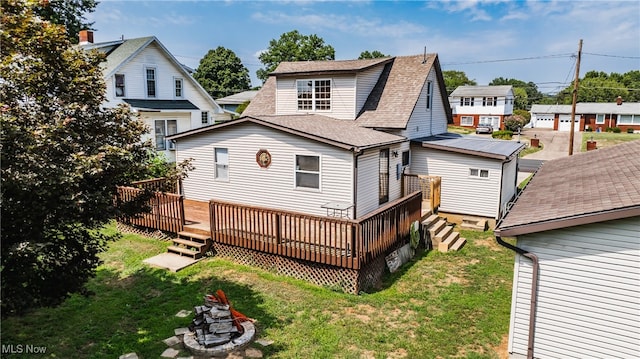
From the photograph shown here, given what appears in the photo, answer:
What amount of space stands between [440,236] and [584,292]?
261 inches

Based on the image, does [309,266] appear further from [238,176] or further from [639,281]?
[639,281]

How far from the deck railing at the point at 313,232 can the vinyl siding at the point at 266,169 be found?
1778 mm

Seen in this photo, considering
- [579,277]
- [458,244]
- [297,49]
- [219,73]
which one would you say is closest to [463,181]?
[458,244]

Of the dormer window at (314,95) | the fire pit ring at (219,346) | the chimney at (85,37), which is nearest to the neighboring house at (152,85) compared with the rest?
the chimney at (85,37)

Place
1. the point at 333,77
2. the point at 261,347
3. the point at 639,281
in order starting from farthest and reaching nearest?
the point at 333,77 → the point at 261,347 → the point at 639,281

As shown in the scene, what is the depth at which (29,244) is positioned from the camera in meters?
5.12

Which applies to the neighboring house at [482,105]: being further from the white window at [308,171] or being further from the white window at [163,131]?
the white window at [308,171]

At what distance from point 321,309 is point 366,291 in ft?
5.05

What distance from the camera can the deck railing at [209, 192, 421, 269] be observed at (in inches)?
376

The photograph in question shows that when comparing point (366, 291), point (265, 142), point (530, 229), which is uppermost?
point (265, 142)

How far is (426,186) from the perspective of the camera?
15883 millimetres

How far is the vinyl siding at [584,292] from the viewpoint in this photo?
6180 mm

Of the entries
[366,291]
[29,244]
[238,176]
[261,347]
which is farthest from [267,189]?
[29,244]

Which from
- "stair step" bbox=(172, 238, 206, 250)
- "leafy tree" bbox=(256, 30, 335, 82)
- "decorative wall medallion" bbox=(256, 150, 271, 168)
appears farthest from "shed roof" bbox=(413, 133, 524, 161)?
"leafy tree" bbox=(256, 30, 335, 82)
